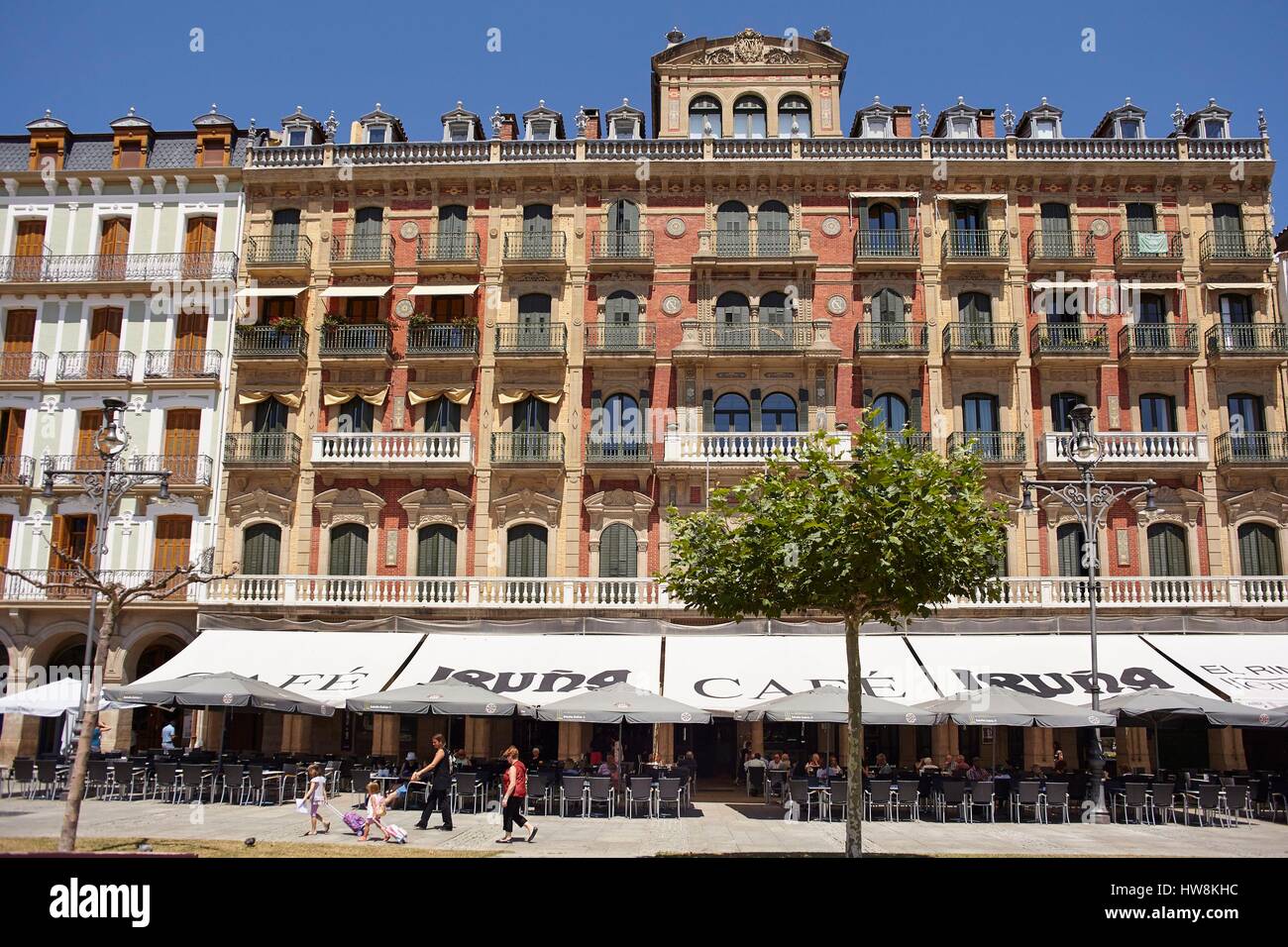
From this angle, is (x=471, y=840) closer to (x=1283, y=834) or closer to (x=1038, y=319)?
(x=1283, y=834)

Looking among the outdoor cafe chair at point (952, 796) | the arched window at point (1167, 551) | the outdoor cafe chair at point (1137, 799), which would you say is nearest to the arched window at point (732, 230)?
the arched window at point (1167, 551)

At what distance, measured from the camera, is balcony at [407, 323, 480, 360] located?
28391 millimetres

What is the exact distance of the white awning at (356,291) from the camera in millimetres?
28906

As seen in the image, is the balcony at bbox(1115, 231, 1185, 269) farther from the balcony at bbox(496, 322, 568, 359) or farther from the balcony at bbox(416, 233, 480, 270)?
the balcony at bbox(416, 233, 480, 270)

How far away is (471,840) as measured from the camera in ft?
54.0

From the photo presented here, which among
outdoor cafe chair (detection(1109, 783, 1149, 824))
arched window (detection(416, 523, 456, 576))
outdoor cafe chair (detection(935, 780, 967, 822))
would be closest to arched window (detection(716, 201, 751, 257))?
arched window (detection(416, 523, 456, 576))

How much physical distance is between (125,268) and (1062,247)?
27421 millimetres

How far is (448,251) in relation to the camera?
29500 millimetres

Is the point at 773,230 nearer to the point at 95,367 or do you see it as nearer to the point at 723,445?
the point at 723,445

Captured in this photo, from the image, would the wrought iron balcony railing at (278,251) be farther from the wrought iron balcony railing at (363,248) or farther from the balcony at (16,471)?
the balcony at (16,471)

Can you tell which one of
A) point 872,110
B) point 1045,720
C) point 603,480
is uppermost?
point 872,110

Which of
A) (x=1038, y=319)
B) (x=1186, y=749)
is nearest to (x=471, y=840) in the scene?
(x=1186, y=749)
